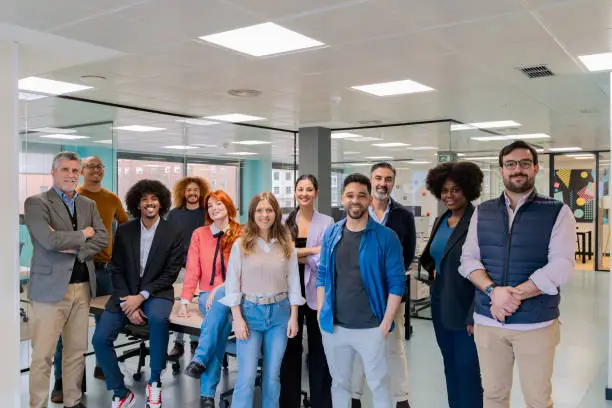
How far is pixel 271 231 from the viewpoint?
11.1ft

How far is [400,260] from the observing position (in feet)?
10.0

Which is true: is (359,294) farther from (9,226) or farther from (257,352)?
(9,226)

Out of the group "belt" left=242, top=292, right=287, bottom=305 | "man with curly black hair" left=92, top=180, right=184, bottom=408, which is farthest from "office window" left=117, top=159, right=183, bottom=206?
"belt" left=242, top=292, right=287, bottom=305

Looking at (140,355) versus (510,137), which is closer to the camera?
(140,355)

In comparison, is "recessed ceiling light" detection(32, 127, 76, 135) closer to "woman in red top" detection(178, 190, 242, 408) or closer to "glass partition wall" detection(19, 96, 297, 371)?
"glass partition wall" detection(19, 96, 297, 371)

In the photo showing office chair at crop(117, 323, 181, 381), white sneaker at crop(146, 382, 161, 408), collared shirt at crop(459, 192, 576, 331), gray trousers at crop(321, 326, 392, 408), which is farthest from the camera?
office chair at crop(117, 323, 181, 381)

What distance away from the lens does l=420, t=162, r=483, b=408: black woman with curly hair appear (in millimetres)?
3096

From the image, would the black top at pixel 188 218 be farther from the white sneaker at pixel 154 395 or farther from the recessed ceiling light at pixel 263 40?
the recessed ceiling light at pixel 263 40

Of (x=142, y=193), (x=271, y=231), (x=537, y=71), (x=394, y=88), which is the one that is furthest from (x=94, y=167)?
(x=537, y=71)

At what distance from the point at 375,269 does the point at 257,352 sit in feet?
3.06

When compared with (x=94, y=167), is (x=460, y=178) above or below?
below

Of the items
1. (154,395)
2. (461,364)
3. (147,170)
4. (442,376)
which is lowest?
(442,376)

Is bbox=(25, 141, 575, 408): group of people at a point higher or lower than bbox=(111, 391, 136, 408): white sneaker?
higher

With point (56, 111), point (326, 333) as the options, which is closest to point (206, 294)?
point (326, 333)
